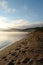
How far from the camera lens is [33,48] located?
39.8 ft

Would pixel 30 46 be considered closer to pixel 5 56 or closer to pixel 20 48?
pixel 20 48

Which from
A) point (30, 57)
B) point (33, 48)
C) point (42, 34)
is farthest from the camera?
point (42, 34)

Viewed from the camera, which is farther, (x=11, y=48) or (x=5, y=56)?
(x=11, y=48)

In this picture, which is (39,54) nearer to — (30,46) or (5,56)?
(30,46)

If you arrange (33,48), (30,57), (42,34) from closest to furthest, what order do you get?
(30,57) < (33,48) < (42,34)

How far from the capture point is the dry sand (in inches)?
442

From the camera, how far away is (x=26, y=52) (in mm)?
12023

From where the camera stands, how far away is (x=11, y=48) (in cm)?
1350

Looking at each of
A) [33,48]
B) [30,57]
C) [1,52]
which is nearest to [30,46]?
[33,48]

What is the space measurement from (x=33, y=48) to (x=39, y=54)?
833mm

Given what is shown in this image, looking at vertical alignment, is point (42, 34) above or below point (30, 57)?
above

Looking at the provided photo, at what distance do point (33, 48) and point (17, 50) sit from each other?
1.13 m

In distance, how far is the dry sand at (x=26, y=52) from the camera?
11234 millimetres

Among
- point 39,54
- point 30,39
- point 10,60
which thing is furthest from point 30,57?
point 30,39
